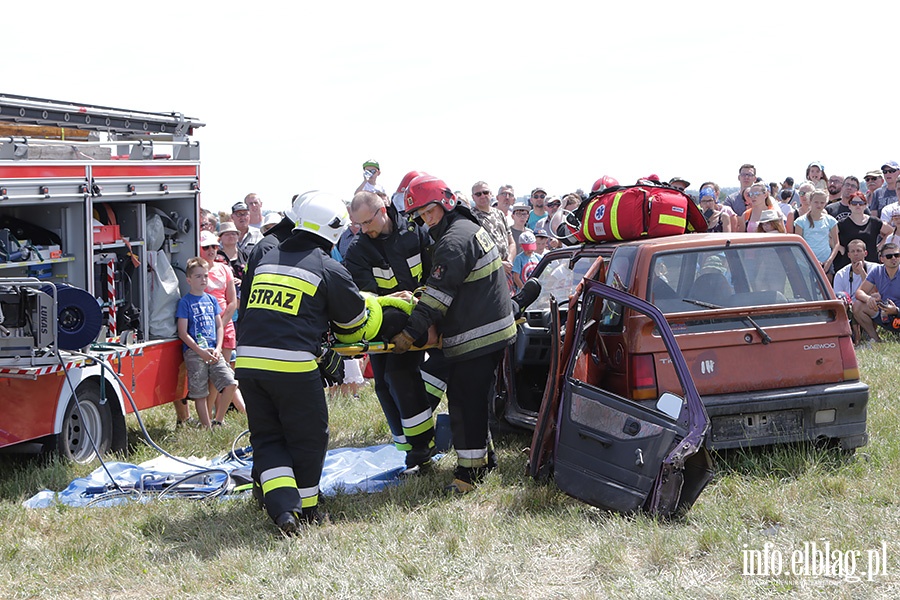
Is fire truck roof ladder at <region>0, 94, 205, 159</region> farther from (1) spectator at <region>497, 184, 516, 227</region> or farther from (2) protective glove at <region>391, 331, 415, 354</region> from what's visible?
(1) spectator at <region>497, 184, 516, 227</region>

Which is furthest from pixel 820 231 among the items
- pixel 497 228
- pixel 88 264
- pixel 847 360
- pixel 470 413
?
pixel 88 264

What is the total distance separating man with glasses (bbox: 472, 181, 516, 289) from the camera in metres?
10.9

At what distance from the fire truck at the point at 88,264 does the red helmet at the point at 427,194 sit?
241 centimetres

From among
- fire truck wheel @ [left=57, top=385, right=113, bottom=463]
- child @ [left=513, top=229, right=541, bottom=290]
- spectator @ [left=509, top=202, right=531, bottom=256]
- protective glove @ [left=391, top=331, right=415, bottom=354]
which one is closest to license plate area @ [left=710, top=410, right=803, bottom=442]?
protective glove @ [left=391, top=331, right=415, bottom=354]

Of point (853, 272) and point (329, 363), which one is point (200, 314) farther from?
point (853, 272)

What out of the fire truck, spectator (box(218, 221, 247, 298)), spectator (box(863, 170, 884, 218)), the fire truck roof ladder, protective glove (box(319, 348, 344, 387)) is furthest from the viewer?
spectator (box(863, 170, 884, 218))

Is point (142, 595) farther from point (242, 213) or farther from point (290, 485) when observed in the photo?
point (242, 213)

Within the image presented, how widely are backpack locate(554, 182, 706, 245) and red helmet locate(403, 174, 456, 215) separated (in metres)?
1.06

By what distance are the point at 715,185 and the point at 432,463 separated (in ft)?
23.5

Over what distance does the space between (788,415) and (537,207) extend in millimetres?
7747

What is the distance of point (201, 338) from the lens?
8.72 metres

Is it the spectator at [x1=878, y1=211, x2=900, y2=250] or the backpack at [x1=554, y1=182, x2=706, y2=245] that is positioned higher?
the backpack at [x1=554, y1=182, x2=706, y2=245]

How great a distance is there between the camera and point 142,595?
4910 millimetres

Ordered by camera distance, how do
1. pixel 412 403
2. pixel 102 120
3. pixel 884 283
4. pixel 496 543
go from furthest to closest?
1. pixel 884 283
2. pixel 102 120
3. pixel 412 403
4. pixel 496 543
